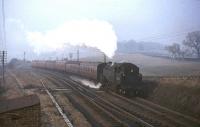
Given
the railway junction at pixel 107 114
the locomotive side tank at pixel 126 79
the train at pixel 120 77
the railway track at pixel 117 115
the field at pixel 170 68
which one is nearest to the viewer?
the railway track at pixel 117 115

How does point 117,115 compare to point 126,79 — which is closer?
point 117,115

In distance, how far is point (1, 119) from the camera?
11.2 metres

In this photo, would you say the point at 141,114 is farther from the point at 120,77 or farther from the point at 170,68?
the point at 170,68

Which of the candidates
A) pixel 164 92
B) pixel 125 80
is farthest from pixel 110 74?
pixel 164 92

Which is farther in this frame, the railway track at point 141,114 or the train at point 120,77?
the train at point 120,77

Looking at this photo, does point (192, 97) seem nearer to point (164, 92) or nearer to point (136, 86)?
point (164, 92)

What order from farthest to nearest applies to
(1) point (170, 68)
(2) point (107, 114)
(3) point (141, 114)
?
(1) point (170, 68)
(3) point (141, 114)
(2) point (107, 114)

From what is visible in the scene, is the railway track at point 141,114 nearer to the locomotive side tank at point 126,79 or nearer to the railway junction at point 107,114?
the railway junction at point 107,114

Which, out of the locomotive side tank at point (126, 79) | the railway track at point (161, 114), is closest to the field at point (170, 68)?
the locomotive side tank at point (126, 79)

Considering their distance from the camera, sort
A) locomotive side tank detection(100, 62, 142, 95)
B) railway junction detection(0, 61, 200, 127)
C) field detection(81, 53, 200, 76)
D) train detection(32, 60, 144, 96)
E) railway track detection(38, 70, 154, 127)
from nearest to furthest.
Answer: railway track detection(38, 70, 154, 127), railway junction detection(0, 61, 200, 127), locomotive side tank detection(100, 62, 142, 95), train detection(32, 60, 144, 96), field detection(81, 53, 200, 76)

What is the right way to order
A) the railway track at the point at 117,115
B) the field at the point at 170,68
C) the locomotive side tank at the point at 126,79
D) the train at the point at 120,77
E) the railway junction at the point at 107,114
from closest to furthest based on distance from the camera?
1. the railway track at the point at 117,115
2. the railway junction at the point at 107,114
3. the locomotive side tank at the point at 126,79
4. the train at the point at 120,77
5. the field at the point at 170,68

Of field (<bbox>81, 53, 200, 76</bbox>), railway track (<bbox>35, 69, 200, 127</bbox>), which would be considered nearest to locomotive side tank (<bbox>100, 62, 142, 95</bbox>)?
railway track (<bbox>35, 69, 200, 127</bbox>)

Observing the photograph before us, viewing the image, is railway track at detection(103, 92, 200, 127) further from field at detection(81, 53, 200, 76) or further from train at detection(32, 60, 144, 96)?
field at detection(81, 53, 200, 76)

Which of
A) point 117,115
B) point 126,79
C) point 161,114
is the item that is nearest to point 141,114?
point 161,114
